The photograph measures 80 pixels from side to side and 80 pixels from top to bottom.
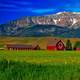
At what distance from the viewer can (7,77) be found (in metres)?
19.7

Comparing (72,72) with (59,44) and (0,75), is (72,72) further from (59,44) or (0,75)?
(59,44)

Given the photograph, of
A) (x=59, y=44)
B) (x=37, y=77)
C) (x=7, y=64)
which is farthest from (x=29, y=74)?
(x=59, y=44)

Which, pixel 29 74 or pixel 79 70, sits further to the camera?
pixel 79 70

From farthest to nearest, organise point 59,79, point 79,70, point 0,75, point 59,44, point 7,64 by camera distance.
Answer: point 59,44
point 7,64
point 79,70
point 0,75
point 59,79

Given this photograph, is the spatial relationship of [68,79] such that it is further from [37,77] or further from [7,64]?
[7,64]

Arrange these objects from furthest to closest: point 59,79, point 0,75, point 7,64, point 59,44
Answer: point 59,44
point 7,64
point 0,75
point 59,79

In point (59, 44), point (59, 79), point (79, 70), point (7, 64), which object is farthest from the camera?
point (59, 44)

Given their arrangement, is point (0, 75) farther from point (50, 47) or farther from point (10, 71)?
point (50, 47)

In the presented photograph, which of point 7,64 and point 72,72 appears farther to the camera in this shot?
point 7,64

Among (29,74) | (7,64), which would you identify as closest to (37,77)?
(29,74)

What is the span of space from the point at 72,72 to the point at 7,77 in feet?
11.6

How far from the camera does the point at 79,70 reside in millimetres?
21828

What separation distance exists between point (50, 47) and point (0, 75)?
142425 mm

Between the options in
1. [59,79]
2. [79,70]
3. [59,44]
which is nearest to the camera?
[59,79]
